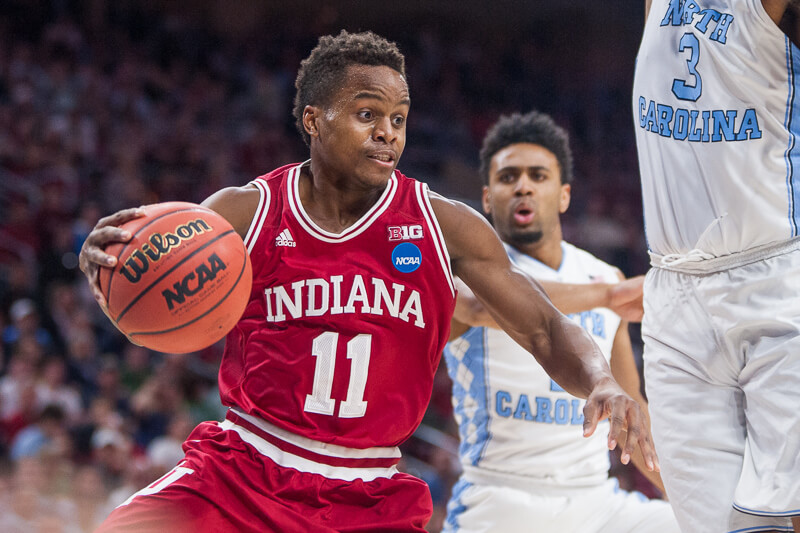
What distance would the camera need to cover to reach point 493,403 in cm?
396

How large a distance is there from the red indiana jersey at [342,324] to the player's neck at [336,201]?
0.23 feet

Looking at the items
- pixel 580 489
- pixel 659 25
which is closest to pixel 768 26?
pixel 659 25

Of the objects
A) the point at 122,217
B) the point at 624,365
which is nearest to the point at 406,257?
the point at 122,217

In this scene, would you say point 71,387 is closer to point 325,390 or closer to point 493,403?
point 493,403

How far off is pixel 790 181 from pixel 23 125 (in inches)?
318

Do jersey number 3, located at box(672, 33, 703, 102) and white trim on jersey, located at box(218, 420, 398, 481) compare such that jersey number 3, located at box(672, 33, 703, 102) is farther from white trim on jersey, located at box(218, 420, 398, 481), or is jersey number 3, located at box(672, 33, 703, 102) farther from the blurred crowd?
the blurred crowd

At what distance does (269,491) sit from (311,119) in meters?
1.26

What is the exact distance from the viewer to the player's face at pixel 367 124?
2762 millimetres

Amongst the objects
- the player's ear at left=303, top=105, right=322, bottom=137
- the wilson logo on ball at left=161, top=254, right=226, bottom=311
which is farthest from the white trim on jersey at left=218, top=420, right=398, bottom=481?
the player's ear at left=303, top=105, right=322, bottom=137

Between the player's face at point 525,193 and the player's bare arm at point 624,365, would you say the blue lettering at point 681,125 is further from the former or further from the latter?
the player's bare arm at point 624,365

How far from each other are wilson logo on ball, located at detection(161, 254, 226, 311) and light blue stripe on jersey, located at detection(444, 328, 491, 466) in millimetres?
1927

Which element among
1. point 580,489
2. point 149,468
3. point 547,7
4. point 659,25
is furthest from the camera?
point 547,7

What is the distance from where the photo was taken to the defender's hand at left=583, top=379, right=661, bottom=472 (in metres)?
2.24

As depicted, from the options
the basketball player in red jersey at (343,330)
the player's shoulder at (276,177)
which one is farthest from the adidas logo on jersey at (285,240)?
the player's shoulder at (276,177)
